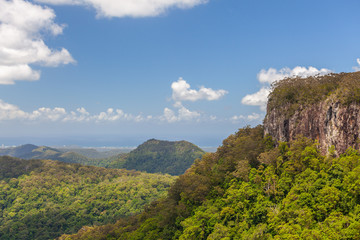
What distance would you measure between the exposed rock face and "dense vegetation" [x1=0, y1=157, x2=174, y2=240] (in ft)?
273

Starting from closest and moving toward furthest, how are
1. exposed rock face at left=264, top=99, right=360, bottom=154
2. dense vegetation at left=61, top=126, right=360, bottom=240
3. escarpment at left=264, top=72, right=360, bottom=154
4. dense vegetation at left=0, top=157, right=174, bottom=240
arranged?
1. dense vegetation at left=61, top=126, right=360, bottom=240
2. exposed rock face at left=264, top=99, right=360, bottom=154
3. escarpment at left=264, top=72, right=360, bottom=154
4. dense vegetation at left=0, top=157, right=174, bottom=240

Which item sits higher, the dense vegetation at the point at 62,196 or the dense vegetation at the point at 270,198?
the dense vegetation at the point at 270,198

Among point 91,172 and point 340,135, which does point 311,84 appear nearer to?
point 340,135

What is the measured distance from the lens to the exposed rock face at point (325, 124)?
36.6 m

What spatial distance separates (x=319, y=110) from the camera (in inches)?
1654

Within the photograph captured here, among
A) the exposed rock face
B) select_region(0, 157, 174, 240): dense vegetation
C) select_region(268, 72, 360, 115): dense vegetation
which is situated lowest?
select_region(0, 157, 174, 240): dense vegetation

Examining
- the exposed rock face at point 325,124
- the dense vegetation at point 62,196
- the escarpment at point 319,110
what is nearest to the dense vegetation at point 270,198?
the exposed rock face at point 325,124

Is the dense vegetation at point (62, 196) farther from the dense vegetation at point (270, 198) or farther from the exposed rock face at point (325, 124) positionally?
the exposed rock face at point (325, 124)

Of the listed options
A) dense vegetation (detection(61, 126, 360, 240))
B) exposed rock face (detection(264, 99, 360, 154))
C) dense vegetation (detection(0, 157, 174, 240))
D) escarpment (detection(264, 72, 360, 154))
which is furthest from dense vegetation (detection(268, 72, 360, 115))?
dense vegetation (detection(0, 157, 174, 240))

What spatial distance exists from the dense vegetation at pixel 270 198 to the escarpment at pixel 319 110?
206 cm

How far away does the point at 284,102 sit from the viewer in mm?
50188

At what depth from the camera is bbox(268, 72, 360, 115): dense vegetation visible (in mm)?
37628

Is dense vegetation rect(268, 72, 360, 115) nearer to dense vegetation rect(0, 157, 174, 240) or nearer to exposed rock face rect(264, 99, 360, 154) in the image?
exposed rock face rect(264, 99, 360, 154)

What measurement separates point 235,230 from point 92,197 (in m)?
105
